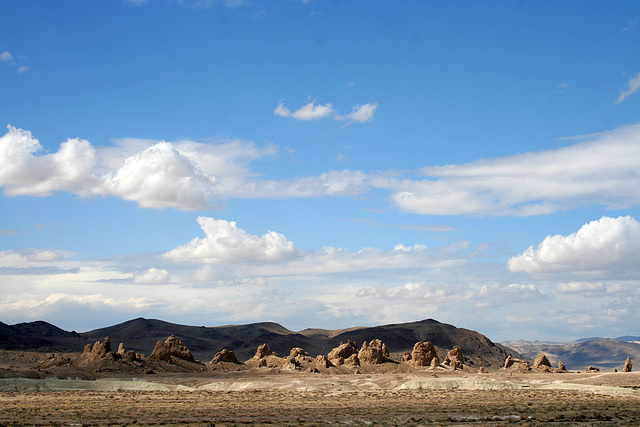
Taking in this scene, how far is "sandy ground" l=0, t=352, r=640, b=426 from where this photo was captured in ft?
143

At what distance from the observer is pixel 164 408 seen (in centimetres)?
5122

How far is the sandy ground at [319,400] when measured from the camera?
→ 143ft

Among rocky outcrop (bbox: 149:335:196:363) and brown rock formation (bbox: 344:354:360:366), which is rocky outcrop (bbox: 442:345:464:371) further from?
rocky outcrop (bbox: 149:335:196:363)

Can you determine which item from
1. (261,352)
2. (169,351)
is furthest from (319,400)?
(261,352)

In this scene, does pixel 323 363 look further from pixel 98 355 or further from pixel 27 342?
pixel 27 342

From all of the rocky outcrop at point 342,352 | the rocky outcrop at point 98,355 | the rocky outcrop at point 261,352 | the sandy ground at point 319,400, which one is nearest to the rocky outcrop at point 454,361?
A: the sandy ground at point 319,400

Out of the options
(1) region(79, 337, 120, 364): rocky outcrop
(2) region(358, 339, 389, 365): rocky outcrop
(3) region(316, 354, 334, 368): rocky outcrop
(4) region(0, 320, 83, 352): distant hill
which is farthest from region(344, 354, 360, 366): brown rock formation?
(4) region(0, 320, 83, 352): distant hill

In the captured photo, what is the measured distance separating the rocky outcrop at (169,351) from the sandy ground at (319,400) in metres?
9.96

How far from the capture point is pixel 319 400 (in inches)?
2420

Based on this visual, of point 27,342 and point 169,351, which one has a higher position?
point 27,342

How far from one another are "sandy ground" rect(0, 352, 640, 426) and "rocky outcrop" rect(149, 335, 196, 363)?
32.7ft

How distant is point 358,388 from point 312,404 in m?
22.8

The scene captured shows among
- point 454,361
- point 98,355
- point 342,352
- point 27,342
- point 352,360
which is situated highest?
point 27,342

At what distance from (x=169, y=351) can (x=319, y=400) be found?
172ft
